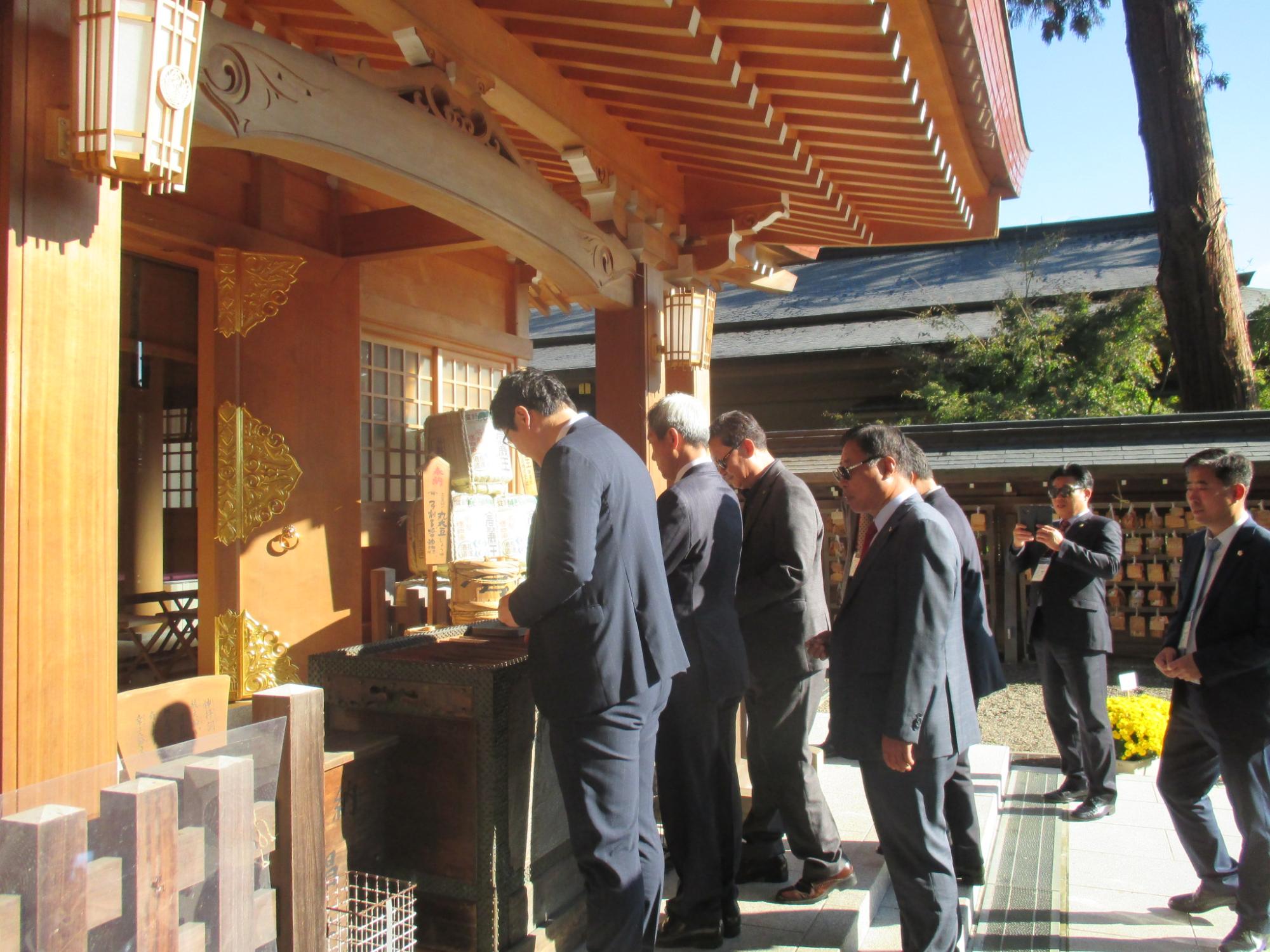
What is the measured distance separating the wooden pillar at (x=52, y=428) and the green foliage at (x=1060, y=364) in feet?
41.2

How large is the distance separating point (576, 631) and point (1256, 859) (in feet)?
8.53

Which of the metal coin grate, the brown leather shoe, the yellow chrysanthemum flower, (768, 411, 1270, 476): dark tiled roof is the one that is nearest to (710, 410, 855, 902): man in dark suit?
the brown leather shoe

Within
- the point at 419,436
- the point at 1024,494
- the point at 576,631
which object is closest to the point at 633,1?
the point at 576,631

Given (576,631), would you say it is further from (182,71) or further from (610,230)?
(610,230)

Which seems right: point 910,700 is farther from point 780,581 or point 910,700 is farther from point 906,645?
point 780,581

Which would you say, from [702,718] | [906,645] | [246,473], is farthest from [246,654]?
[906,645]

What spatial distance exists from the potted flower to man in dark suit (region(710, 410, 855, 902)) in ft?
10.4

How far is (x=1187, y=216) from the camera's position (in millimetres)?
11688

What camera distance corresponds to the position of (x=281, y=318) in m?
4.95

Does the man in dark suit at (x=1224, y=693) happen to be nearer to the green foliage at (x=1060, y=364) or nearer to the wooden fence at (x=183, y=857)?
the wooden fence at (x=183, y=857)

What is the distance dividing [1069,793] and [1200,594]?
80.5 inches

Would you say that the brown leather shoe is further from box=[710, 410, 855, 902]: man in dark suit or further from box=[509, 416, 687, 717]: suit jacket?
box=[509, 416, 687, 717]: suit jacket

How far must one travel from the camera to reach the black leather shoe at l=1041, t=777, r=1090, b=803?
5.10 metres

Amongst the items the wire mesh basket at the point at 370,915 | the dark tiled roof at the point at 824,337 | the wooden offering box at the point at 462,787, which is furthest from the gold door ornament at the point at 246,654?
the dark tiled roof at the point at 824,337
